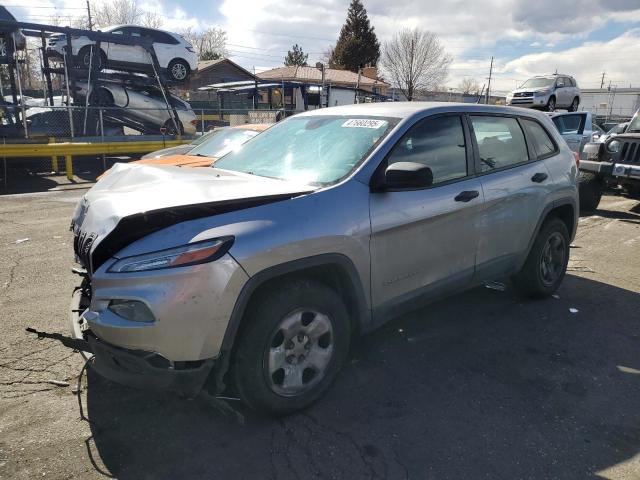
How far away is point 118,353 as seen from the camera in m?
2.38

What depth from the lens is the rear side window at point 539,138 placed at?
175 inches

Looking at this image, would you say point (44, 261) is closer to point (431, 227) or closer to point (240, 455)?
point (240, 455)

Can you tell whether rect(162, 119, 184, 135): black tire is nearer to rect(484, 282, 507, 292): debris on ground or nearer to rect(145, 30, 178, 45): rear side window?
rect(145, 30, 178, 45): rear side window

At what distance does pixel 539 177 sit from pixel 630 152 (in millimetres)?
5389

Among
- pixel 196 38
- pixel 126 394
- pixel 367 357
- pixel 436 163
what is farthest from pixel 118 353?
pixel 196 38

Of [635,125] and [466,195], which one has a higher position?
[635,125]

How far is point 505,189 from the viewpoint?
3910mm

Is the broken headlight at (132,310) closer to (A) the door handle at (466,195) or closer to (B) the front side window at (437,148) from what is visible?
(B) the front side window at (437,148)

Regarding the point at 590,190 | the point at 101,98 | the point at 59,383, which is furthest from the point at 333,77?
the point at 59,383

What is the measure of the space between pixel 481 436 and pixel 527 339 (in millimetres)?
1430

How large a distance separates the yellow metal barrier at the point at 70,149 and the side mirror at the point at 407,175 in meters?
11.7

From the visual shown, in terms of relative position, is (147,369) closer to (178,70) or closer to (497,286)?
(497,286)

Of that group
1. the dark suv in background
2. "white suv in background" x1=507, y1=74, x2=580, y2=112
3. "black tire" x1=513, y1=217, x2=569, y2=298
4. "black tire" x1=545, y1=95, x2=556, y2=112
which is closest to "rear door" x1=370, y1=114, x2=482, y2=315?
"black tire" x1=513, y1=217, x2=569, y2=298

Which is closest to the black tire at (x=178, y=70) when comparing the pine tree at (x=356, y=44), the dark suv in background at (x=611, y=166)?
the dark suv in background at (x=611, y=166)
